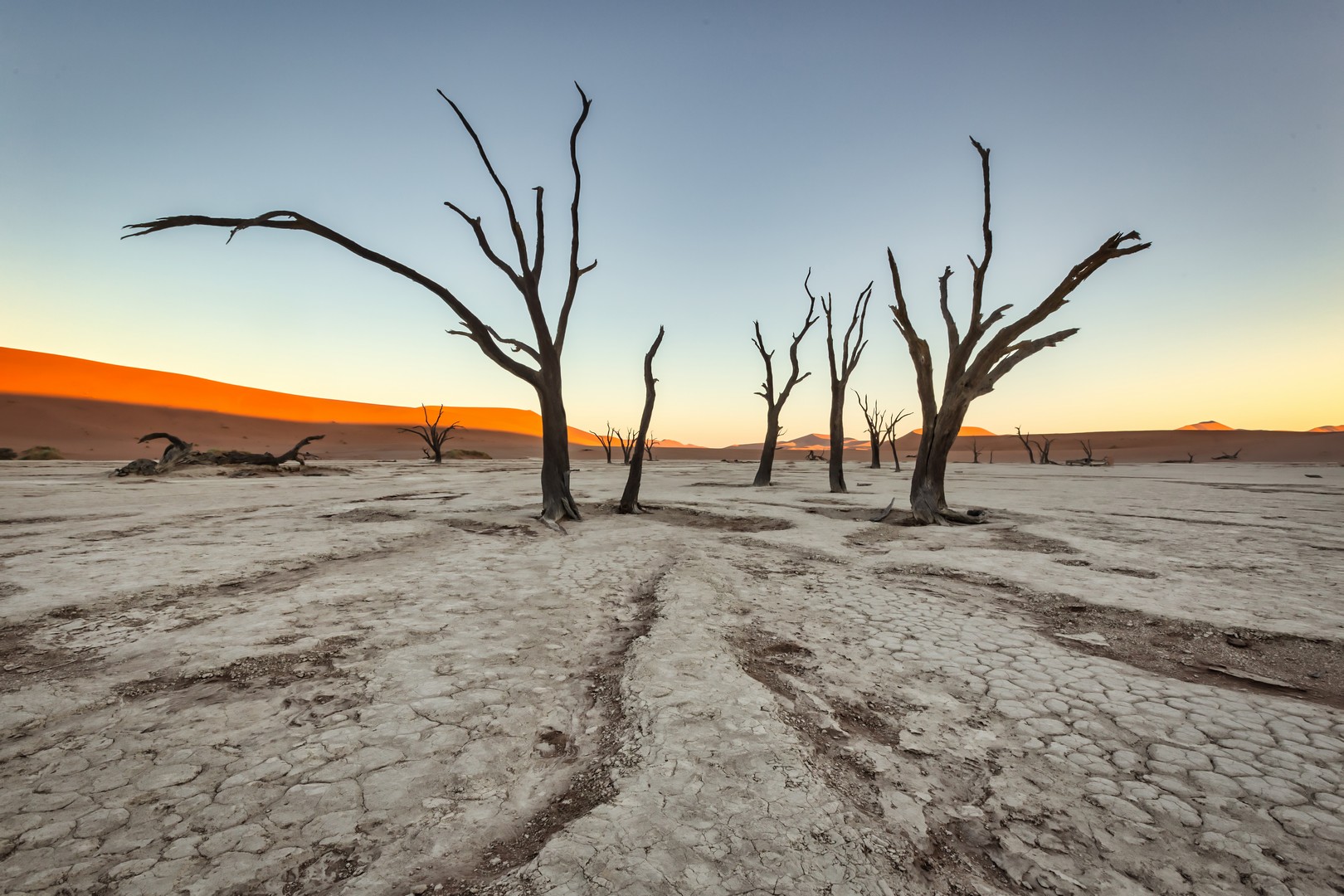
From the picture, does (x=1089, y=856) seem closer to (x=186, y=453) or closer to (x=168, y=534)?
(x=168, y=534)

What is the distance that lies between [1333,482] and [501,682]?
2155 cm

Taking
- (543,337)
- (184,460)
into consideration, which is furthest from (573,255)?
(184,460)

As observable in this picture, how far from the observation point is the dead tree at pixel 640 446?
8023 millimetres

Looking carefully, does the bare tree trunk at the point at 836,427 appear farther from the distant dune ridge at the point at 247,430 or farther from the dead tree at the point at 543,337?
the distant dune ridge at the point at 247,430

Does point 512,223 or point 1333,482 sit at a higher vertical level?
point 512,223

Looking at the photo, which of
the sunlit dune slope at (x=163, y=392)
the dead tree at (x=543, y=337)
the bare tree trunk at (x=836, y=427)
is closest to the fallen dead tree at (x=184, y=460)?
the dead tree at (x=543, y=337)

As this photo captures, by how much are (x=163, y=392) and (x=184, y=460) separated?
4668cm

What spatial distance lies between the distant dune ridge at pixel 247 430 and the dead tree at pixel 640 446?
53.7ft

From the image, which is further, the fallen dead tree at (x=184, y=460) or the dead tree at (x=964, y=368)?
the fallen dead tree at (x=184, y=460)

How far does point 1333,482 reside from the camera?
47.4 feet

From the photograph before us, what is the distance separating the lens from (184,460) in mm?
13742

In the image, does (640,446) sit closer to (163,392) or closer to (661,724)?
(661,724)

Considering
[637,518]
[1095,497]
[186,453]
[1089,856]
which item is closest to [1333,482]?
[1095,497]

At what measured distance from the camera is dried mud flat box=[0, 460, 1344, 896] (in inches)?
57.1
